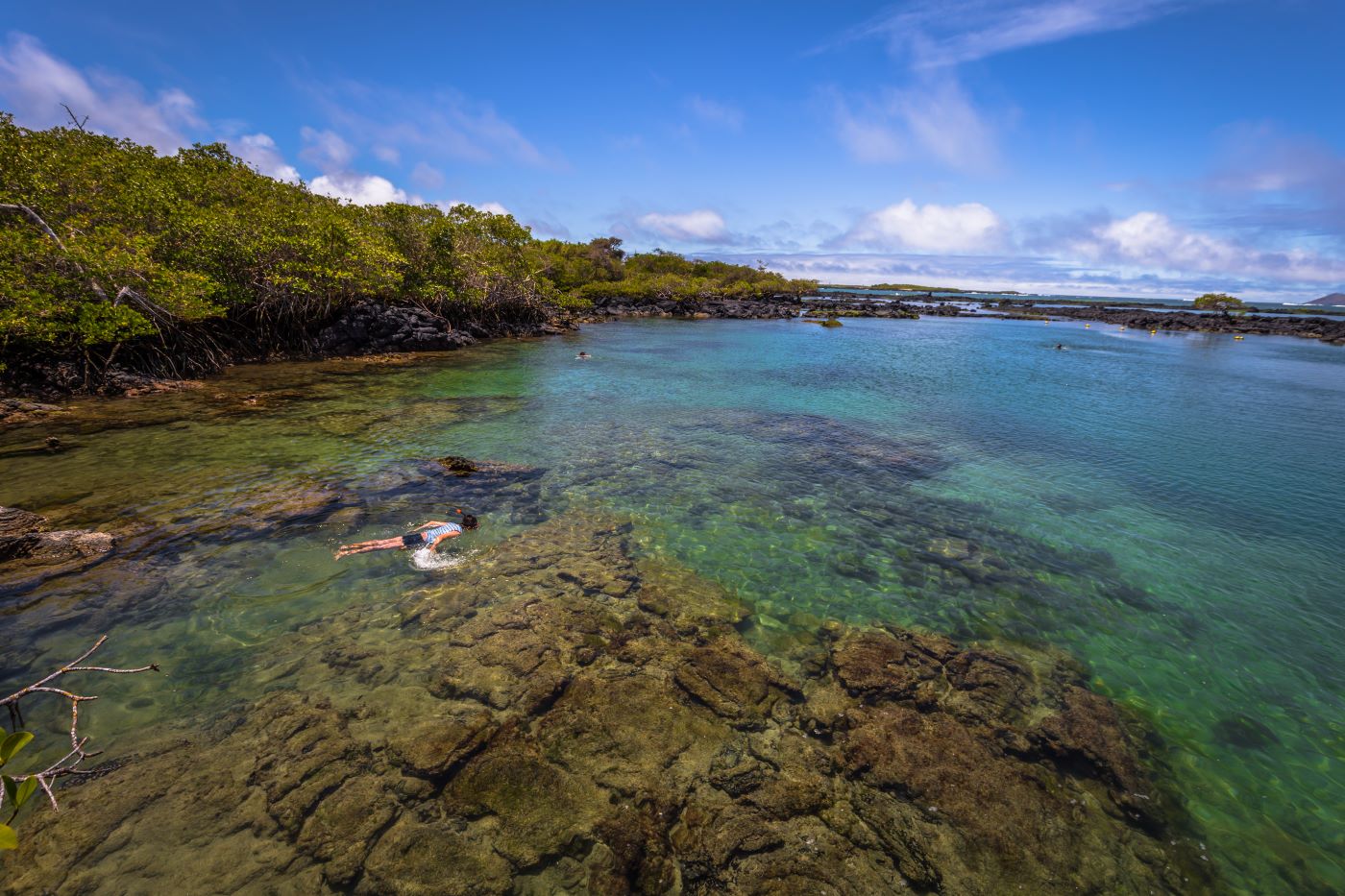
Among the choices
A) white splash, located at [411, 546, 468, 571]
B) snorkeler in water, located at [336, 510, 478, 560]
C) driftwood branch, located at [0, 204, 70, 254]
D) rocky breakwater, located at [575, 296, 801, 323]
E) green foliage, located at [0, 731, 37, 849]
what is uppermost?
driftwood branch, located at [0, 204, 70, 254]

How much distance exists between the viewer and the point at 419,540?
11156 mm

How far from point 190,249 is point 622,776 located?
111 ft

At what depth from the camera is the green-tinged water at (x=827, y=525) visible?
24.2ft

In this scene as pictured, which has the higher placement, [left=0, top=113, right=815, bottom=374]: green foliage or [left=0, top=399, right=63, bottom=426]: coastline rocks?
[left=0, top=113, right=815, bottom=374]: green foliage

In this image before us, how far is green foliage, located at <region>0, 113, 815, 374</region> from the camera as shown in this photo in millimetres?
19781

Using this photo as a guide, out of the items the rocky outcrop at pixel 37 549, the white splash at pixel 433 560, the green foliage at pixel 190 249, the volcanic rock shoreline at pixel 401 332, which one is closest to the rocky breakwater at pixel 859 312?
the volcanic rock shoreline at pixel 401 332

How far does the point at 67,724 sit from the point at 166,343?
27.0 m

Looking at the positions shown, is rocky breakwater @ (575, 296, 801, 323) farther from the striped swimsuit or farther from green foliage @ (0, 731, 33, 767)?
green foliage @ (0, 731, 33, 767)

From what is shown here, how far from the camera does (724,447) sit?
61.9ft

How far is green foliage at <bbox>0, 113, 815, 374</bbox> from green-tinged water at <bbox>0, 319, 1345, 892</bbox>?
393cm

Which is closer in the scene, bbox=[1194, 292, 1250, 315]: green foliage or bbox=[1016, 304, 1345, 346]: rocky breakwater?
bbox=[1016, 304, 1345, 346]: rocky breakwater

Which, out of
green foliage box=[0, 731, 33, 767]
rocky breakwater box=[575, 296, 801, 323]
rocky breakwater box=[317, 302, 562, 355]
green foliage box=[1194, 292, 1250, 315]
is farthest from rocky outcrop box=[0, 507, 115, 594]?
green foliage box=[1194, 292, 1250, 315]

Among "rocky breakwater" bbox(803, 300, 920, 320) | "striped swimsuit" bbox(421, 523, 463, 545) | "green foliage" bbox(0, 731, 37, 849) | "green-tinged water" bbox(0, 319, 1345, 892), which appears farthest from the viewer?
"rocky breakwater" bbox(803, 300, 920, 320)

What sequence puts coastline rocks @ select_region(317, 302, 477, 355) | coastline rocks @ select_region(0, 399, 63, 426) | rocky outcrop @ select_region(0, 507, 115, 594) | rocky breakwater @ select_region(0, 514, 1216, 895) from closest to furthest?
rocky breakwater @ select_region(0, 514, 1216, 895)
rocky outcrop @ select_region(0, 507, 115, 594)
coastline rocks @ select_region(0, 399, 63, 426)
coastline rocks @ select_region(317, 302, 477, 355)
